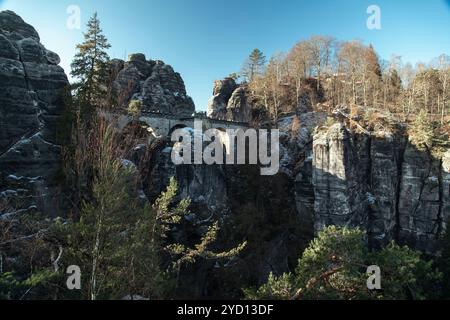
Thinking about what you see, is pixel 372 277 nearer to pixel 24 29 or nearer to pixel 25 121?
pixel 25 121

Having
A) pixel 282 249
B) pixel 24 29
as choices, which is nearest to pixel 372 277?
pixel 282 249

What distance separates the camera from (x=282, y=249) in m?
26.1

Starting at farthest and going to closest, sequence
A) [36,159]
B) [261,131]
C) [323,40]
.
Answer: [323,40], [261,131], [36,159]

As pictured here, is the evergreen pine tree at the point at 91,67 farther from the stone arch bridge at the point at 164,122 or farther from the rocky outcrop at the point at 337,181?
the rocky outcrop at the point at 337,181

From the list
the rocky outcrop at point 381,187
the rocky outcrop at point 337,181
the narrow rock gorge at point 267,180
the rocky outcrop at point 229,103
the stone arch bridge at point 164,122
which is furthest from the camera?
the rocky outcrop at point 229,103

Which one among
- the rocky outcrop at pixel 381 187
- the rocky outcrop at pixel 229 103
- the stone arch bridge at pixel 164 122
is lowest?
the rocky outcrop at pixel 381 187

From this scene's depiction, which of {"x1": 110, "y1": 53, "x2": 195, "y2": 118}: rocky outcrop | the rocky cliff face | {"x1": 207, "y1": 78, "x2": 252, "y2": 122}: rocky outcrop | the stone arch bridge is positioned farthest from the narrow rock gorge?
{"x1": 110, "y1": 53, "x2": 195, "y2": 118}: rocky outcrop

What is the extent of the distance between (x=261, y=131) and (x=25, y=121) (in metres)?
22.9

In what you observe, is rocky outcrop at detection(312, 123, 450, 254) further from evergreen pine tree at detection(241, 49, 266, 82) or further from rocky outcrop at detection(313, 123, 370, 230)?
evergreen pine tree at detection(241, 49, 266, 82)

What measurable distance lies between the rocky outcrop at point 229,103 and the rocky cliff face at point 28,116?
23.0 m

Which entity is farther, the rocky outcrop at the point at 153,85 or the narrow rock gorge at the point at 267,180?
the rocky outcrop at the point at 153,85

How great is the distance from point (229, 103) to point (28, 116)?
2864cm

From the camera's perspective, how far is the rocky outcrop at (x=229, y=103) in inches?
1690

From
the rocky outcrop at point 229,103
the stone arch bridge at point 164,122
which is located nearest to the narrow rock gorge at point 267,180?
the stone arch bridge at point 164,122
